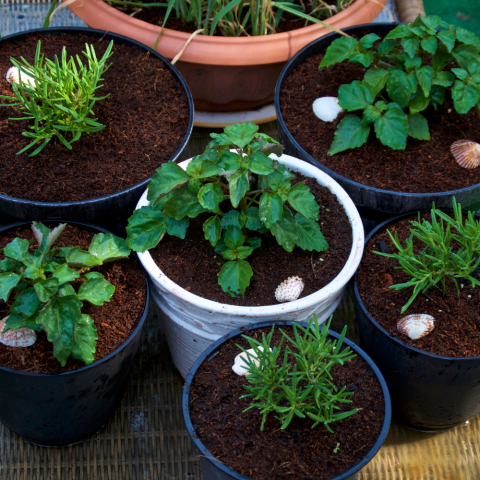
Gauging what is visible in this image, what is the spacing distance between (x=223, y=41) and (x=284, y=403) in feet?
3.38

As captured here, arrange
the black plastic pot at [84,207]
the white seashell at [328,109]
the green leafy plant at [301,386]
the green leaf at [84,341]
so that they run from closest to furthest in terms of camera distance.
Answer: the green leafy plant at [301,386] < the green leaf at [84,341] < the black plastic pot at [84,207] < the white seashell at [328,109]

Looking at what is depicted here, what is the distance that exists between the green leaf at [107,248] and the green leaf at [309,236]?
1.23ft

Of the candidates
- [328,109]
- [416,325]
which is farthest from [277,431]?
[328,109]

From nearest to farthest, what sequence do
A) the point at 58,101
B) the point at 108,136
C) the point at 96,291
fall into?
the point at 96,291 < the point at 58,101 < the point at 108,136

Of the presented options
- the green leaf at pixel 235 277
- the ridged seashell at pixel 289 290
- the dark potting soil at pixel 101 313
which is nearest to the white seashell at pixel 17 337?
the dark potting soil at pixel 101 313

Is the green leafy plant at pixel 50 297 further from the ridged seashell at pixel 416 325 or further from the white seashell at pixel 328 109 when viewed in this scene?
the white seashell at pixel 328 109

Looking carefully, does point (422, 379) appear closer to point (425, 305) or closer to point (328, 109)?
point (425, 305)

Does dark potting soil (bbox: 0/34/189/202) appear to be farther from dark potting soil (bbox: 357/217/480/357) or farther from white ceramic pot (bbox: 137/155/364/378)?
dark potting soil (bbox: 357/217/480/357)

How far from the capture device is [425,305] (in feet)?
3.86

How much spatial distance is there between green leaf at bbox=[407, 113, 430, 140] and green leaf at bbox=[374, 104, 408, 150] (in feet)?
0.16

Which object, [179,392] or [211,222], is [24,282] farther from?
[179,392]

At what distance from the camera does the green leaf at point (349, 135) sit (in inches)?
55.0

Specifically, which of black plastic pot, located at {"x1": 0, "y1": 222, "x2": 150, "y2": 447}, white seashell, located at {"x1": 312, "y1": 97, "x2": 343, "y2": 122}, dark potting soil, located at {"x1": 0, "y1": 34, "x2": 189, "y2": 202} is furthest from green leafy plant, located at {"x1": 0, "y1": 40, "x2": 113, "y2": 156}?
white seashell, located at {"x1": 312, "y1": 97, "x2": 343, "y2": 122}

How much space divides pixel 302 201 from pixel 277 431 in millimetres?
451
